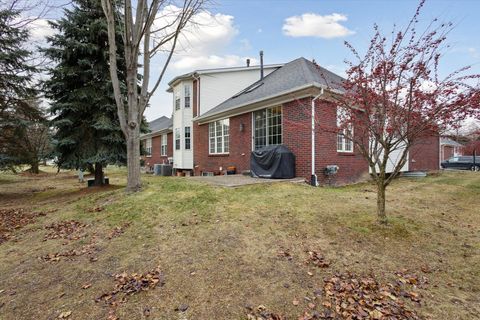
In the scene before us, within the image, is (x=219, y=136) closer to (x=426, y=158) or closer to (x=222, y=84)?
(x=222, y=84)

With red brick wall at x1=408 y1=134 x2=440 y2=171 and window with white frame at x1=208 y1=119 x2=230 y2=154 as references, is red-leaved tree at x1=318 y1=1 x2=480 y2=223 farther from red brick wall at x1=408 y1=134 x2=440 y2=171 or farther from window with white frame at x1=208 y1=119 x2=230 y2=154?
red brick wall at x1=408 y1=134 x2=440 y2=171

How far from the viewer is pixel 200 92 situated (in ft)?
54.3

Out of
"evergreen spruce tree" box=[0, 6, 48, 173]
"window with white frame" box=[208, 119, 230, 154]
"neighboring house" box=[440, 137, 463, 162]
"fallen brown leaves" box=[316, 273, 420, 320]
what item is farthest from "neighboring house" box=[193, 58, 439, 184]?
"neighboring house" box=[440, 137, 463, 162]

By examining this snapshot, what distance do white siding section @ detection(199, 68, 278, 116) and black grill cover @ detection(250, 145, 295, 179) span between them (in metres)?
7.96

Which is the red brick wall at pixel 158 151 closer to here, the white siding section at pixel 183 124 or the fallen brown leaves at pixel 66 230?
the white siding section at pixel 183 124

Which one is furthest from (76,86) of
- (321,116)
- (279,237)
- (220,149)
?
(279,237)

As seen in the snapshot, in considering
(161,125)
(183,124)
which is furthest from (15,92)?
(161,125)

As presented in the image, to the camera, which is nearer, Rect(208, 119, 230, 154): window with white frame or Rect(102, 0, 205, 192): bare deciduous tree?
Rect(102, 0, 205, 192): bare deciduous tree

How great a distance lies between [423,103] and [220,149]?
Result: 1083cm

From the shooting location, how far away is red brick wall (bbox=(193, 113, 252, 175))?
12.1 m

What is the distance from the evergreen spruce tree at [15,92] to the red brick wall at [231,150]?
782 centimetres

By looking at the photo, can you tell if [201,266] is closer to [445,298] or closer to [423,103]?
[445,298]

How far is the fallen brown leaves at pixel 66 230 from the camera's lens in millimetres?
5184

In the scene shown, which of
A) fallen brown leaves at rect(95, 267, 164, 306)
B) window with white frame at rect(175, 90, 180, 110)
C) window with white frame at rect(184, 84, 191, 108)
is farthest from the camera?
window with white frame at rect(175, 90, 180, 110)
